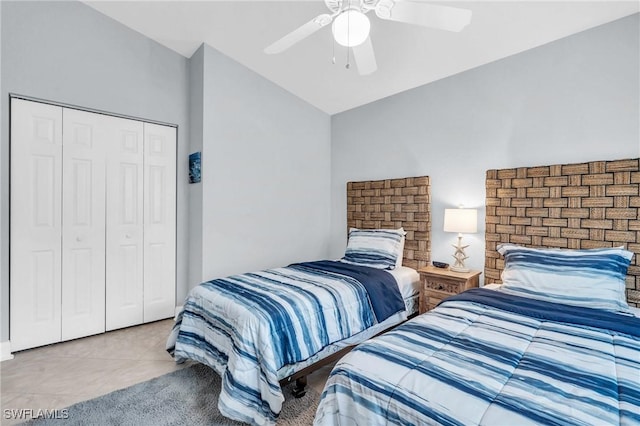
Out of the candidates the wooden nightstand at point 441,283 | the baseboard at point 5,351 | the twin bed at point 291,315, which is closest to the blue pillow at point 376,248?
the twin bed at point 291,315

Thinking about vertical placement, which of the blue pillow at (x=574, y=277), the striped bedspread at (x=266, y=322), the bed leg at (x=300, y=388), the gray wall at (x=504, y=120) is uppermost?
the gray wall at (x=504, y=120)

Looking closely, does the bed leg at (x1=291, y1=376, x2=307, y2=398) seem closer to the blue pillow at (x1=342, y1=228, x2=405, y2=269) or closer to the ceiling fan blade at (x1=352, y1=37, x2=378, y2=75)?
the blue pillow at (x1=342, y1=228, x2=405, y2=269)

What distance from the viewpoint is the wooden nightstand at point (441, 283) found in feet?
9.20

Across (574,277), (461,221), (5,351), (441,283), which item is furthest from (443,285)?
(5,351)

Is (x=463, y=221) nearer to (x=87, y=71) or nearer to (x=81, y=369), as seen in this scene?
(x=81, y=369)

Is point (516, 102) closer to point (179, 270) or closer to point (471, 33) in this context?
point (471, 33)

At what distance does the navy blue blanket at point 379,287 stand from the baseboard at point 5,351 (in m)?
2.69

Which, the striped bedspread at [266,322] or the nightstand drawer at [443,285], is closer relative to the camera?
the striped bedspread at [266,322]

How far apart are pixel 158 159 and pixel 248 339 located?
254 centimetres

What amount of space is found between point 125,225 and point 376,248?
8.74 feet

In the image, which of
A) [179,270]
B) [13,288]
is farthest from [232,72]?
[13,288]

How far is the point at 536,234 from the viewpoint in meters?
2.73

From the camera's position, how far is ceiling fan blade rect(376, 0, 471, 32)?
1.76m

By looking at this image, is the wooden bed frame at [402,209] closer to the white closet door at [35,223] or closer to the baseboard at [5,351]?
the white closet door at [35,223]
